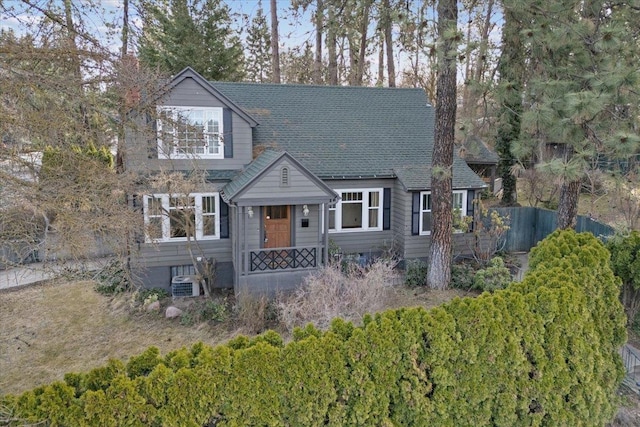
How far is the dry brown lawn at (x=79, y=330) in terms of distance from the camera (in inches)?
323

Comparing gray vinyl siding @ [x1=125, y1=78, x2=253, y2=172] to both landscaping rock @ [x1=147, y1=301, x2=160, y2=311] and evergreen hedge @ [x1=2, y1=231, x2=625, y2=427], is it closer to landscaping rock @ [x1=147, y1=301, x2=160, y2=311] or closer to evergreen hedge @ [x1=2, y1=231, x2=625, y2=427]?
landscaping rock @ [x1=147, y1=301, x2=160, y2=311]

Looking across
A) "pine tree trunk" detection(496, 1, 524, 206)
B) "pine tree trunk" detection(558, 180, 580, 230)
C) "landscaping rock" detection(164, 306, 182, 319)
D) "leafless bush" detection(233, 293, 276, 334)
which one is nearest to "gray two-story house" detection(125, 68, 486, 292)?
"leafless bush" detection(233, 293, 276, 334)

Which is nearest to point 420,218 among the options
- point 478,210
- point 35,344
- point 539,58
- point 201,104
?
point 478,210

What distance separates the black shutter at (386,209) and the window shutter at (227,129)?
4981mm

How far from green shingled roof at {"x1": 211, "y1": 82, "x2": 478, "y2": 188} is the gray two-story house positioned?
0.04 metres

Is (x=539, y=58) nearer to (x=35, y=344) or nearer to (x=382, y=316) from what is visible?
(x=382, y=316)

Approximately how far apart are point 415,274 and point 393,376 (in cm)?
787

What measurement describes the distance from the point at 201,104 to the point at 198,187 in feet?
8.10

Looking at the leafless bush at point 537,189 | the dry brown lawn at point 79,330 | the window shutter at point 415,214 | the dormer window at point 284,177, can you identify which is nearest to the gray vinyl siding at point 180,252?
the dry brown lawn at point 79,330

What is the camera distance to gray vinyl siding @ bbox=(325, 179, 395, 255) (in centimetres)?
1320

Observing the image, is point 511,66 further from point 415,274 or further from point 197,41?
point 197,41

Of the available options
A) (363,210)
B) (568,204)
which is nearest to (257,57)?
(363,210)

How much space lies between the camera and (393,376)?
4.68 meters

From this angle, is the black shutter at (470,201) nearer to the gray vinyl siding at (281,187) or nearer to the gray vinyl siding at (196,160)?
the gray vinyl siding at (281,187)
